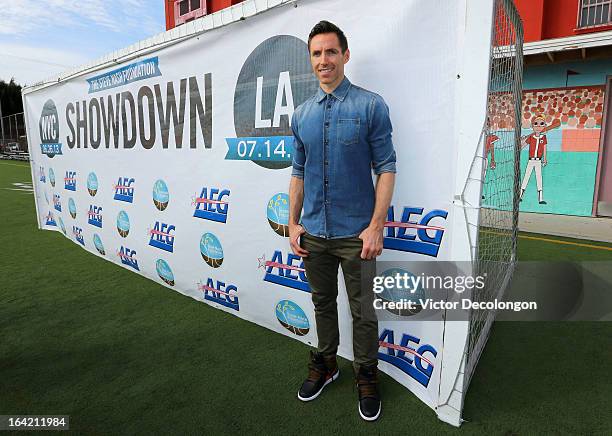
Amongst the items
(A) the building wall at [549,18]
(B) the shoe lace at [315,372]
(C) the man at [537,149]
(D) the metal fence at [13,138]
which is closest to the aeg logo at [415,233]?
(B) the shoe lace at [315,372]

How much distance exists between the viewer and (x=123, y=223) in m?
4.20

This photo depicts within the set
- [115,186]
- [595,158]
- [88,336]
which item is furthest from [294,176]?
[595,158]

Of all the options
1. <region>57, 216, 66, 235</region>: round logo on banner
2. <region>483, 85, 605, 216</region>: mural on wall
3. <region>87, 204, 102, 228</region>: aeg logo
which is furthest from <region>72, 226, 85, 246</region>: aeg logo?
<region>483, 85, 605, 216</region>: mural on wall

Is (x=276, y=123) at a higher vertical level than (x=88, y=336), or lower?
higher

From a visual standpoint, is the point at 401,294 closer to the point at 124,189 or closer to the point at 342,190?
the point at 342,190

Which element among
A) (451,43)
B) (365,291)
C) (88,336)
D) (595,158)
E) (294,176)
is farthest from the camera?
(595,158)

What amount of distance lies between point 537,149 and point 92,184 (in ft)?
24.3

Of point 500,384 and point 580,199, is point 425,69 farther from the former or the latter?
point 580,199

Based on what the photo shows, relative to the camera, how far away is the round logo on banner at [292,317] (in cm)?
267

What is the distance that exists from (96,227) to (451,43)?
4.40 meters

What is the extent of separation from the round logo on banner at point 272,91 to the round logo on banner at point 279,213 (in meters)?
0.21

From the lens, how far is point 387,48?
2.01 meters

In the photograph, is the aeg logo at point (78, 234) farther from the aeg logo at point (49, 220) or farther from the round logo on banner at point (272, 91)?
the round logo on banner at point (272, 91)

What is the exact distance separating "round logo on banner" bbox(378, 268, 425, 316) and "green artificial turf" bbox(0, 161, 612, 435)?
44cm
